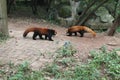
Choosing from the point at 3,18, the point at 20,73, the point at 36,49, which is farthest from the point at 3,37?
the point at 20,73

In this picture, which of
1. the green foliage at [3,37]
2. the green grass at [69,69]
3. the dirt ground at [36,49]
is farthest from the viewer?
the green foliage at [3,37]

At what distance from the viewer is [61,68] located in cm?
658

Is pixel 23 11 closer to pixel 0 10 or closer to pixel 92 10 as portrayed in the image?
pixel 92 10

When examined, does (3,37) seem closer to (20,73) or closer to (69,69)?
(20,73)

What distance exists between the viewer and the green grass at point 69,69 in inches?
244

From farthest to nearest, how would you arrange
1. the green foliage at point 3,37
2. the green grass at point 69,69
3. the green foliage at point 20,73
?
the green foliage at point 3,37 → the green grass at point 69,69 → the green foliage at point 20,73

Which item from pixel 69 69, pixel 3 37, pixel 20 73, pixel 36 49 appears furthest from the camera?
pixel 3 37

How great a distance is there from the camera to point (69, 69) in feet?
21.6

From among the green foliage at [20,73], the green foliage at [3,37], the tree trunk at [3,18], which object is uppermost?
the tree trunk at [3,18]

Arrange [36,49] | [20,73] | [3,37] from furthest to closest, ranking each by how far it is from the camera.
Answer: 1. [3,37]
2. [36,49]
3. [20,73]

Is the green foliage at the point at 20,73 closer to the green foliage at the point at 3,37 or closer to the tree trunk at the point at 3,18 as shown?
the green foliage at the point at 3,37

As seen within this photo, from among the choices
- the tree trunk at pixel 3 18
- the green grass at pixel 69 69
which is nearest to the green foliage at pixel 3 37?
the tree trunk at pixel 3 18

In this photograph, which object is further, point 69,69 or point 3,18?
point 3,18

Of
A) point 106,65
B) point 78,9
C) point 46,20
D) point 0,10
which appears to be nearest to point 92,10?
point 78,9
